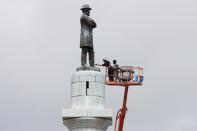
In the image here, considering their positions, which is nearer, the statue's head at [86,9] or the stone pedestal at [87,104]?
the stone pedestal at [87,104]

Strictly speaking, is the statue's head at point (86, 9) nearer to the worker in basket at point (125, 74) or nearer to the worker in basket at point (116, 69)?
the worker in basket at point (116, 69)

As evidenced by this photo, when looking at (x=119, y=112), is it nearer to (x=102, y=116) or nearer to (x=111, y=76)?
(x=111, y=76)

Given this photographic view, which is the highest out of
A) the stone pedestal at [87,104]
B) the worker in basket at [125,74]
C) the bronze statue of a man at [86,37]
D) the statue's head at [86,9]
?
the statue's head at [86,9]

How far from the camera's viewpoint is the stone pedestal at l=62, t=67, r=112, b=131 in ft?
159

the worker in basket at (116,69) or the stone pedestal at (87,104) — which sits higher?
the worker in basket at (116,69)

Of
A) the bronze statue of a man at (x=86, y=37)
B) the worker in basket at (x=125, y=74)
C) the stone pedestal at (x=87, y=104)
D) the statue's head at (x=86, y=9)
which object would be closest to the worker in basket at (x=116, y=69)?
the worker in basket at (x=125, y=74)

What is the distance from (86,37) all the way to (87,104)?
204 inches

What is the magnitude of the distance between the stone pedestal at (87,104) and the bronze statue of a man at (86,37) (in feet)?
3.67

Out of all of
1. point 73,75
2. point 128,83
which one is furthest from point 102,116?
point 128,83

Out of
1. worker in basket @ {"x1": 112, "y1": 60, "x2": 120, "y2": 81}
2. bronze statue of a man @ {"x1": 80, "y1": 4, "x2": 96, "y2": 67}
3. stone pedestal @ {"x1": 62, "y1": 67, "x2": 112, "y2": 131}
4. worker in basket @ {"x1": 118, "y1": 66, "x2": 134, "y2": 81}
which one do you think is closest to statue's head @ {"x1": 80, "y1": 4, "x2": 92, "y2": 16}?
bronze statue of a man @ {"x1": 80, "y1": 4, "x2": 96, "y2": 67}

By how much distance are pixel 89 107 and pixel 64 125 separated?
7.73 ft

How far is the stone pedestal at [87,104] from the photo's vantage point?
159ft

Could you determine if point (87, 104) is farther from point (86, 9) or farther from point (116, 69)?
point (86, 9)

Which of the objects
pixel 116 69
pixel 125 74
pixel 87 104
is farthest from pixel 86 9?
pixel 87 104
